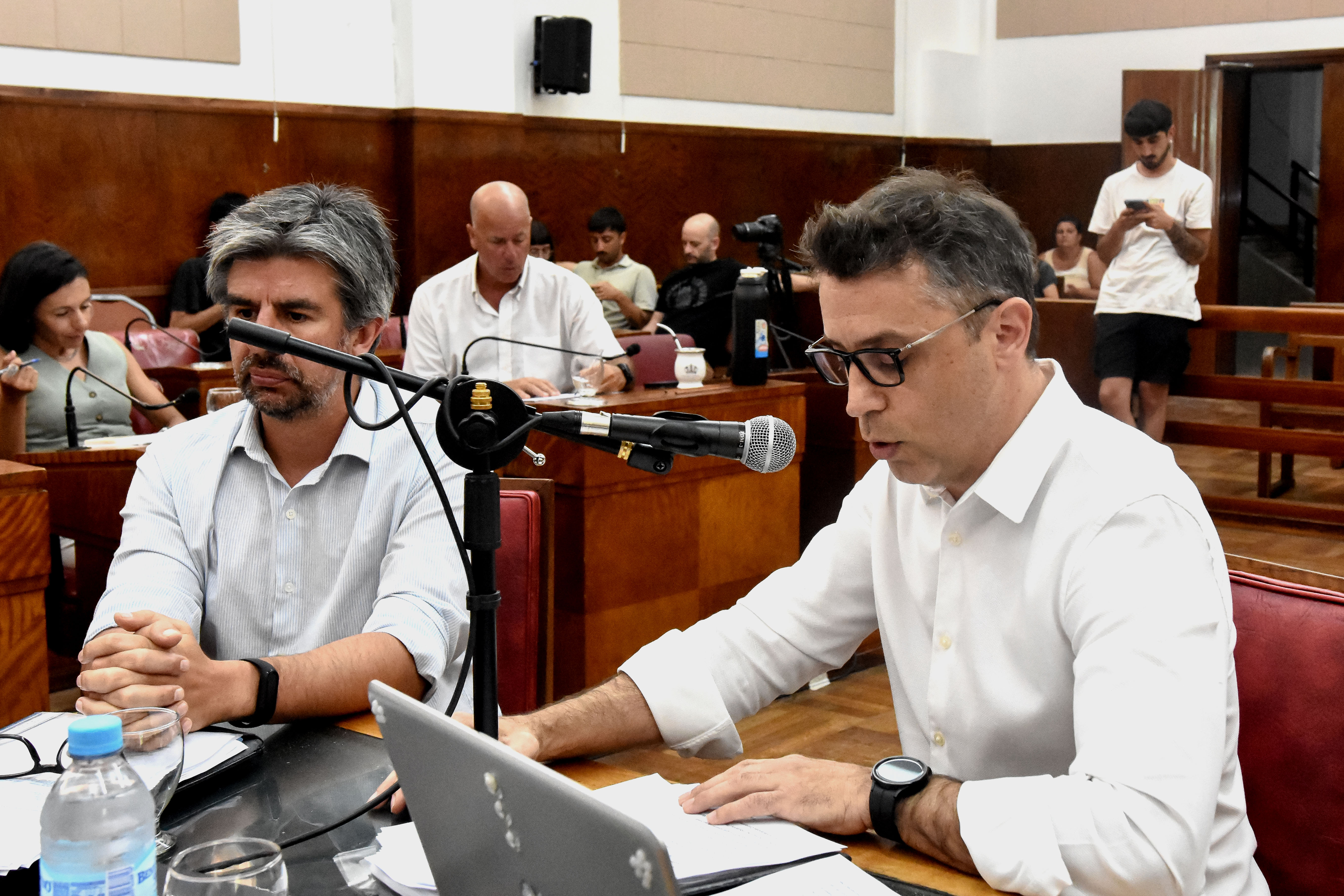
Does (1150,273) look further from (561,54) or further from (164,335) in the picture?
(164,335)

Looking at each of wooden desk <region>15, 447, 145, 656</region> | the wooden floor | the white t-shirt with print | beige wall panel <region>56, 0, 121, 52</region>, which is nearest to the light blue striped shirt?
wooden desk <region>15, 447, 145, 656</region>

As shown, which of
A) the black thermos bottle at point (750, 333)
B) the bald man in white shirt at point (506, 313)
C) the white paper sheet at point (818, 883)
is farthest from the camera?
the bald man in white shirt at point (506, 313)

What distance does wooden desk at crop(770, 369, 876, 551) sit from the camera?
4.69m

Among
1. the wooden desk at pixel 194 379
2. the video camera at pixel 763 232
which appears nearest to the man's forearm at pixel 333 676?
the wooden desk at pixel 194 379

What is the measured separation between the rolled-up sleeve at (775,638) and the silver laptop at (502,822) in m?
Result: 0.61

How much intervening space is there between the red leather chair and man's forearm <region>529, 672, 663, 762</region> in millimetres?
321

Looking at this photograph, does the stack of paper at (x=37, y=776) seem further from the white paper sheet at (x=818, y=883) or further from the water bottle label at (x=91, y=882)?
the white paper sheet at (x=818, y=883)

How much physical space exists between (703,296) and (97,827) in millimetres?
6085

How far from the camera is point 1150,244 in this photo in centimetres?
590

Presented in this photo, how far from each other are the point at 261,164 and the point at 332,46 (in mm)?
732

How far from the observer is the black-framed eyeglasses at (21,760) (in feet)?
4.21

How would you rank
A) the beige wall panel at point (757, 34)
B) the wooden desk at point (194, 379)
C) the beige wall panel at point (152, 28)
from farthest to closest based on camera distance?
the beige wall panel at point (757, 34), the beige wall panel at point (152, 28), the wooden desk at point (194, 379)

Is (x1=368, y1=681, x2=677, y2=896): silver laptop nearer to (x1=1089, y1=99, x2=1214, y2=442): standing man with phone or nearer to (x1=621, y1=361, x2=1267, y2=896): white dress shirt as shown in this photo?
(x1=621, y1=361, x2=1267, y2=896): white dress shirt

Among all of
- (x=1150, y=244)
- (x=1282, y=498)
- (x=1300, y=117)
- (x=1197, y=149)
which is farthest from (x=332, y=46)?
(x=1300, y=117)
